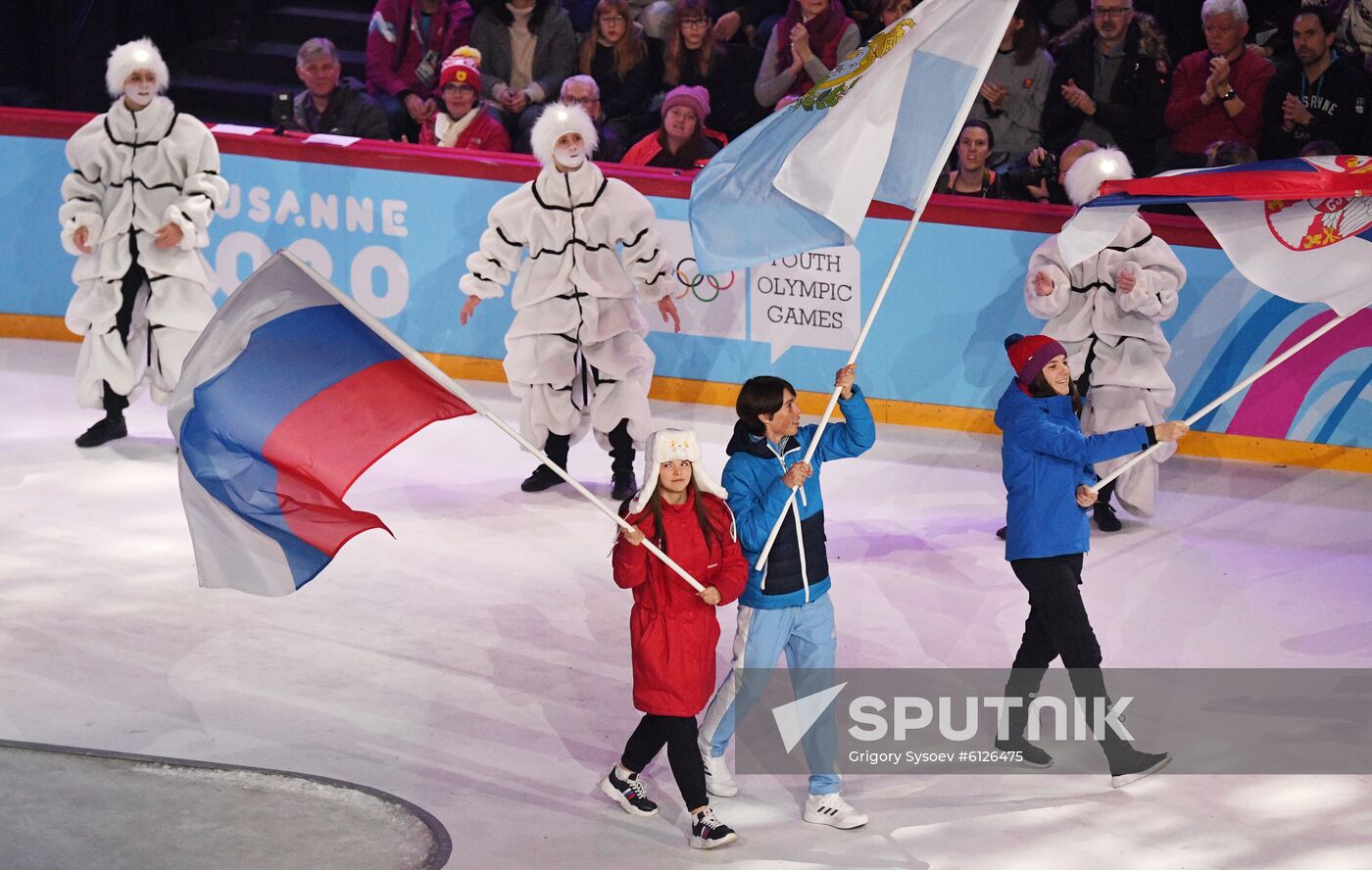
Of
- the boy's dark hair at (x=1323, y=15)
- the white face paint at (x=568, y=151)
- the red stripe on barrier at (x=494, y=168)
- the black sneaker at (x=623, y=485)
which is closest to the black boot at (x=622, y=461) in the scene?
the black sneaker at (x=623, y=485)

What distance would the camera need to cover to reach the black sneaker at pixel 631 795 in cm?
682

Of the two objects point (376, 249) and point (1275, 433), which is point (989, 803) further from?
point (376, 249)

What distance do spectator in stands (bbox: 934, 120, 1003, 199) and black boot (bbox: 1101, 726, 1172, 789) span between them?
5042 mm

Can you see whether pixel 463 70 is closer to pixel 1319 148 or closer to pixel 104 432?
pixel 104 432

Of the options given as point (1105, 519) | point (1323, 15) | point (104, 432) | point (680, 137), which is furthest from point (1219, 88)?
point (104, 432)

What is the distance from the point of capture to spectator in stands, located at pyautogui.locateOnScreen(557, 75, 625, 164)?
12562 millimetres

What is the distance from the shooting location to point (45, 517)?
9.86m

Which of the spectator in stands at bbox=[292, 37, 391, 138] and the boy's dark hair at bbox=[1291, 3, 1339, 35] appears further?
the spectator in stands at bbox=[292, 37, 391, 138]

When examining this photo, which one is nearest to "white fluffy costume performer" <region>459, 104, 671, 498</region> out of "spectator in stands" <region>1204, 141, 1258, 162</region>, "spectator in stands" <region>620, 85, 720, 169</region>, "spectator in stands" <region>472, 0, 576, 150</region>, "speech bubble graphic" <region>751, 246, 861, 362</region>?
"speech bubble graphic" <region>751, 246, 861, 362</region>

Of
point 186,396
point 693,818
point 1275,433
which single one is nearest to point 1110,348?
point 1275,433

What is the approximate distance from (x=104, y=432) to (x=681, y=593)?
5.76 meters

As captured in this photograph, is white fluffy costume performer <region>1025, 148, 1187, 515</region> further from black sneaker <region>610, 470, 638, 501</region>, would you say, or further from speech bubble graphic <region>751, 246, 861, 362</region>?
black sneaker <region>610, 470, 638, 501</region>

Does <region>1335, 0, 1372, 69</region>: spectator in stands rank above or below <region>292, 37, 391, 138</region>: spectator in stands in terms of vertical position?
above

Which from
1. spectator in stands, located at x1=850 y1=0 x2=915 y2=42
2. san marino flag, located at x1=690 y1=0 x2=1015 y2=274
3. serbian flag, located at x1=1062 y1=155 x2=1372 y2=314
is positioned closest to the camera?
san marino flag, located at x1=690 y1=0 x2=1015 y2=274
